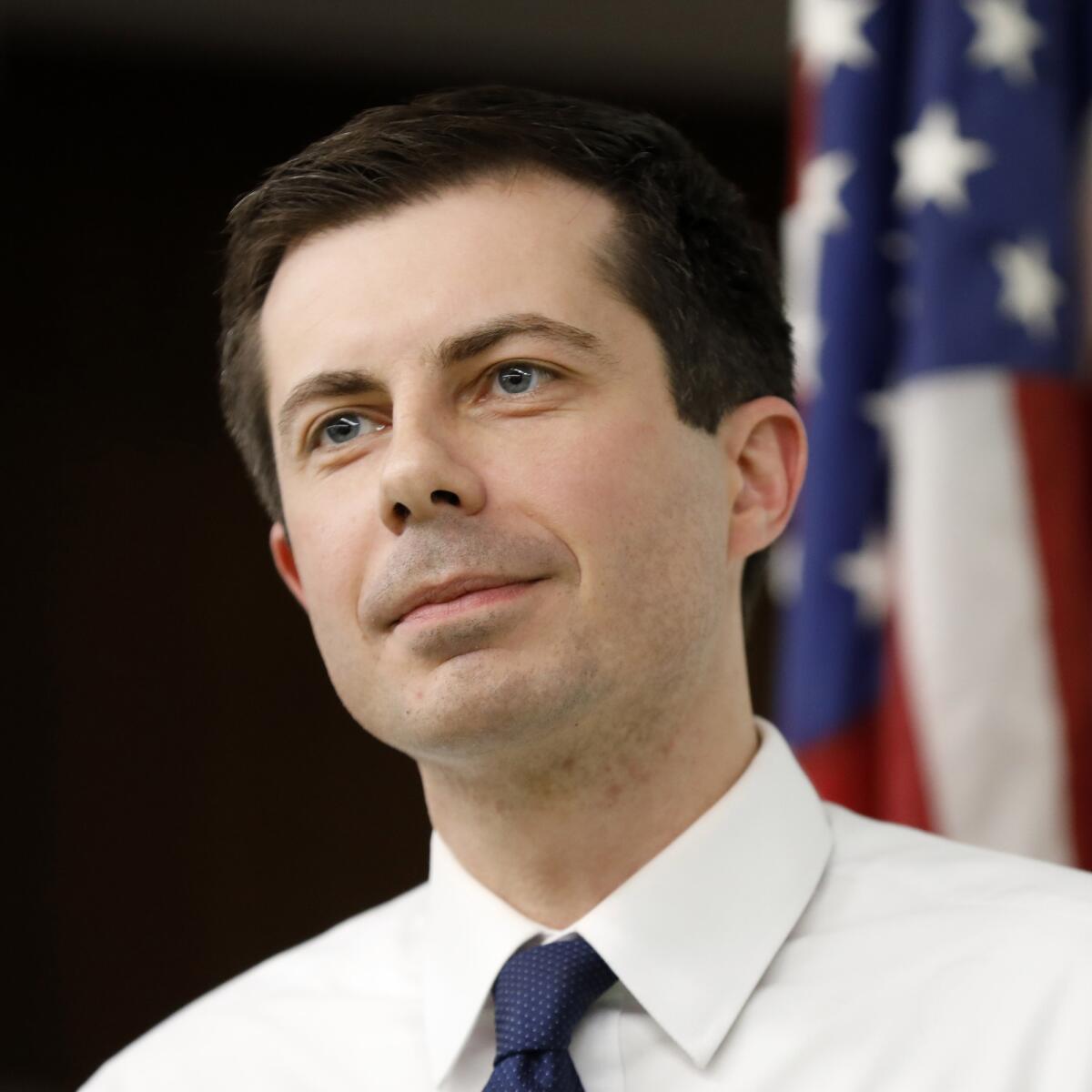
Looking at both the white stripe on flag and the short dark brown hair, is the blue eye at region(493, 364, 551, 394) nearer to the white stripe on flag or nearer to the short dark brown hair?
the short dark brown hair

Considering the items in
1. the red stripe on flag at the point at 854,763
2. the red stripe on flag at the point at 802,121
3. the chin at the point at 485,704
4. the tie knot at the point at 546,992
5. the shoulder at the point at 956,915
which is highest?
the red stripe on flag at the point at 802,121

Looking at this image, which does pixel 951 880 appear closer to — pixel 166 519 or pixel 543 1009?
pixel 543 1009

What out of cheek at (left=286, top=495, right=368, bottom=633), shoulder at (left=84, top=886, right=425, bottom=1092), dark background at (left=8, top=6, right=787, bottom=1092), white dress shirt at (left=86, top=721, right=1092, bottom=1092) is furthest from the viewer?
dark background at (left=8, top=6, right=787, bottom=1092)

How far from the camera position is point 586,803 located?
1526 mm

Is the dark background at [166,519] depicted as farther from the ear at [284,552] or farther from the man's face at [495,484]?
the man's face at [495,484]

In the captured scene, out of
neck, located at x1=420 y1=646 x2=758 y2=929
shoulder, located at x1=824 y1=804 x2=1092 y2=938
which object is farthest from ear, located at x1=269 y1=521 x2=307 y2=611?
shoulder, located at x1=824 y1=804 x2=1092 y2=938

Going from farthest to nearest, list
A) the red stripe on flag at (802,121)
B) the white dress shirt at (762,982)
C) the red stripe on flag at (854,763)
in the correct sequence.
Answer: the red stripe on flag at (802,121)
the red stripe on flag at (854,763)
the white dress shirt at (762,982)

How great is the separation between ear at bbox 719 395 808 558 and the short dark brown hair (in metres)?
0.02

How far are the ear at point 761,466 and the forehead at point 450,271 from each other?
19cm

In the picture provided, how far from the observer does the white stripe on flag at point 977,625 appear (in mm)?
2035

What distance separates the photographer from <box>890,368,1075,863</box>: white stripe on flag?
2.04 metres

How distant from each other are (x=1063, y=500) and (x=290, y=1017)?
1.12 m

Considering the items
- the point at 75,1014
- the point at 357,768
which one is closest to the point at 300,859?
the point at 357,768

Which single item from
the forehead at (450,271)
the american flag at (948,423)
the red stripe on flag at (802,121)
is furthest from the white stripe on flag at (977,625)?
the forehead at (450,271)
